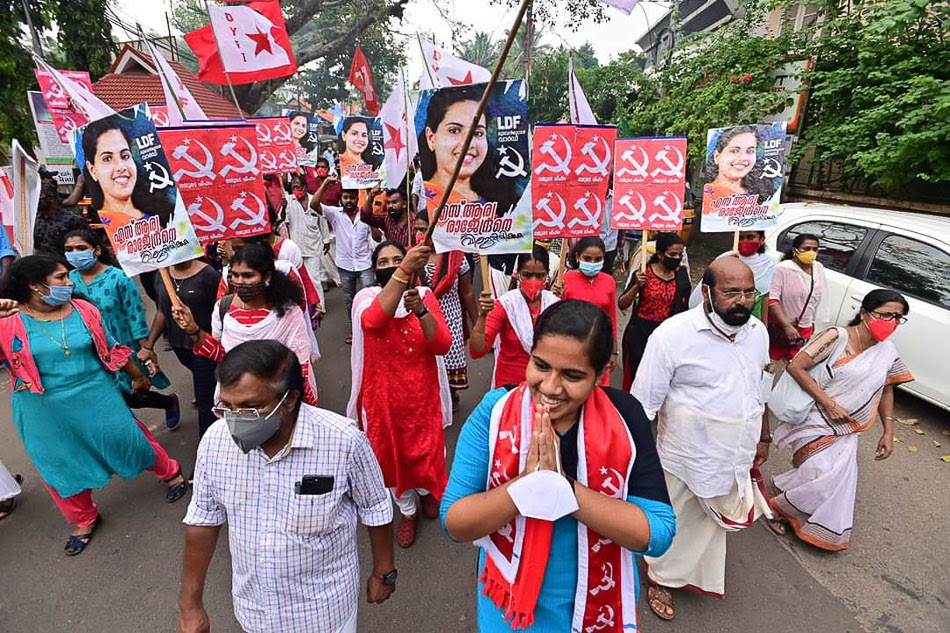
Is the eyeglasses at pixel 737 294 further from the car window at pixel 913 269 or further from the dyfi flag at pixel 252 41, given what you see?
the dyfi flag at pixel 252 41

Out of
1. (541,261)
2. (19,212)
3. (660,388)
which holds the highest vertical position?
(19,212)

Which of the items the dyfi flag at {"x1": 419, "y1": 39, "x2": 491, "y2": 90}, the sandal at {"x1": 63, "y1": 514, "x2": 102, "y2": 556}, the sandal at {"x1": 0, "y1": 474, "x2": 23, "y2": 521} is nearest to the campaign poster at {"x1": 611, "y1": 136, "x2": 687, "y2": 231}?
the dyfi flag at {"x1": 419, "y1": 39, "x2": 491, "y2": 90}

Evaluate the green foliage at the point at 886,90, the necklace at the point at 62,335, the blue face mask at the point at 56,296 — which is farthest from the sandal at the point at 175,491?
the green foliage at the point at 886,90

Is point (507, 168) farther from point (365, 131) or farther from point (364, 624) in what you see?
point (365, 131)

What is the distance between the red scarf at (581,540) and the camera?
4.32 feet

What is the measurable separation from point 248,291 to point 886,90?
8033 mm

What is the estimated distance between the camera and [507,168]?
8.98ft

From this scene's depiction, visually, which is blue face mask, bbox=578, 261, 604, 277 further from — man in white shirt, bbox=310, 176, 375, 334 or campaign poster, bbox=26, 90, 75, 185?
campaign poster, bbox=26, 90, 75, 185

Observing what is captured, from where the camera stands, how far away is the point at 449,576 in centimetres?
283

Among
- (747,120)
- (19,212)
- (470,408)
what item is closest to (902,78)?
(747,120)

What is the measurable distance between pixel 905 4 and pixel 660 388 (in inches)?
252

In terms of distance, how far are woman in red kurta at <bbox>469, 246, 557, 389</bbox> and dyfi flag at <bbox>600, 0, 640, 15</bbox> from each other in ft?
4.64

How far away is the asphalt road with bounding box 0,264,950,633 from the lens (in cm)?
256

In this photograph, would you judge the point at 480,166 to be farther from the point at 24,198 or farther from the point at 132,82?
the point at 132,82
